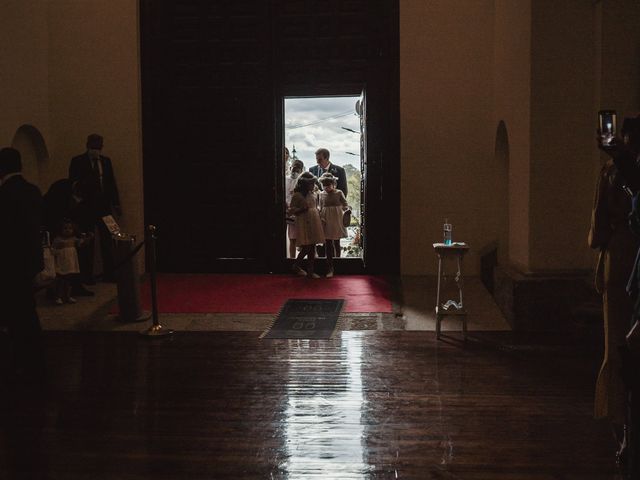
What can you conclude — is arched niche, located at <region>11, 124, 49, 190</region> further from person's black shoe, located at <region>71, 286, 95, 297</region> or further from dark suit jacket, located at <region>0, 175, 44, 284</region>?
dark suit jacket, located at <region>0, 175, 44, 284</region>

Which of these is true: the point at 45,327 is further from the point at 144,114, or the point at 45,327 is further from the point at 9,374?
the point at 144,114

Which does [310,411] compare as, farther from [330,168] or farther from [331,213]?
[330,168]

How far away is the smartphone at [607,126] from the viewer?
3.74 meters

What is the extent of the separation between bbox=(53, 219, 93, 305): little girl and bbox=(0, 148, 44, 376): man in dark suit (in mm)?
2596

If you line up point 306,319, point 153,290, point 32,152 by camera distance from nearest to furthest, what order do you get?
point 153,290 → point 306,319 → point 32,152

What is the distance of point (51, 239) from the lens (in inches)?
343

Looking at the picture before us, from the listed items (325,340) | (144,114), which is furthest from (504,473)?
(144,114)

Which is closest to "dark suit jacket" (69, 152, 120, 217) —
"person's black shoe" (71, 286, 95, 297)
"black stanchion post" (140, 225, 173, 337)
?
"person's black shoe" (71, 286, 95, 297)

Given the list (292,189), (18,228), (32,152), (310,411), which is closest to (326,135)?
(292,189)

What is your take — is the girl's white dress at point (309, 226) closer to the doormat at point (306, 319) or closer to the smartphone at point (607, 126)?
the doormat at point (306, 319)

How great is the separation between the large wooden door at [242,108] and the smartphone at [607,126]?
6.49m

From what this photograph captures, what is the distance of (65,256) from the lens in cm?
848

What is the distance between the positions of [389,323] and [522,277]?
1278 millimetres

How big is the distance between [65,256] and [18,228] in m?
2.73
